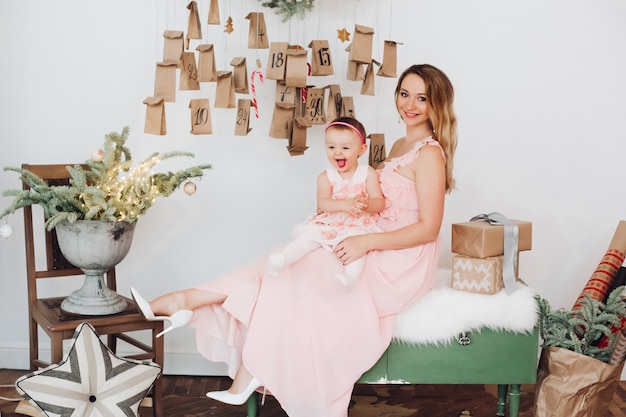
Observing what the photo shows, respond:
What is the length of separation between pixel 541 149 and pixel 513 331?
114 cm

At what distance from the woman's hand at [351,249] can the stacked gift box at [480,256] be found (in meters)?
0.37

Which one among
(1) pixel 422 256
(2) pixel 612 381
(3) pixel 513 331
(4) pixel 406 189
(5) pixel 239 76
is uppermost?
(5) pixel 239 76

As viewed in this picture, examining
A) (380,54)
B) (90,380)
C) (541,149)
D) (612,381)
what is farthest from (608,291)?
(90,380)

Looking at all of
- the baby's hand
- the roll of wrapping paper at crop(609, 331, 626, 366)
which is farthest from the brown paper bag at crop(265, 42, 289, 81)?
the roll of wrapping paper at crop(609, 331, 626, 366)

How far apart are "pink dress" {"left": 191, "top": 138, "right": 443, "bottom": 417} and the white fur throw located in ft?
0.16

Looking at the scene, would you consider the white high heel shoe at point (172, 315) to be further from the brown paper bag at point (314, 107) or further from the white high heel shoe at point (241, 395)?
the brown paper bag at point (314, 107)

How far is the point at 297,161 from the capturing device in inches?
136

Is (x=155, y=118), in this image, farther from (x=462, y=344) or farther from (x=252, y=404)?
(x=462, y=344)

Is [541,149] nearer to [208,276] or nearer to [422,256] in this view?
[422,256]

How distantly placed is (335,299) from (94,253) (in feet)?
2.83

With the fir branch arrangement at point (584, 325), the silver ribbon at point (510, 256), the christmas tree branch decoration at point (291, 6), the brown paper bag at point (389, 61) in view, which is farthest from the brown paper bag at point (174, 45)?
the fir branch arrangement at point (584, 325)

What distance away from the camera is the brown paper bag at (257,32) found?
3010 millimetres

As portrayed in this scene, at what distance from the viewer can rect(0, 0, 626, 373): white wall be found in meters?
3.40

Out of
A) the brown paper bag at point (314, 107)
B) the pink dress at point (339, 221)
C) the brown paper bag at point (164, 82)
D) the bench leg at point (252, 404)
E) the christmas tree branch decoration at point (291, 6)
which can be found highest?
the christmas tree branch decoration at point (291, 6)
